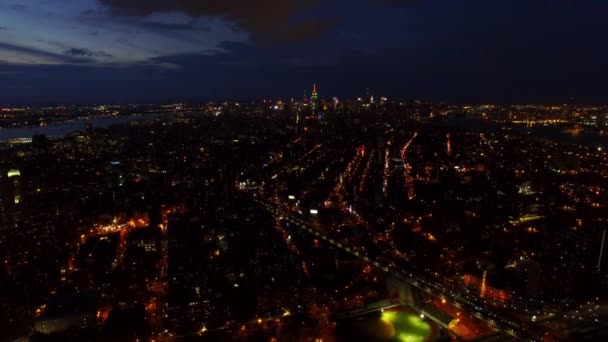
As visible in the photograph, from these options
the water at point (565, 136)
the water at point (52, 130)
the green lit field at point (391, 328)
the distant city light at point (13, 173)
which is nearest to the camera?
the green lit field at point (391, 328)

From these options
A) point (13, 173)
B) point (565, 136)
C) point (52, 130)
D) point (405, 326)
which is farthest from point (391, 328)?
point (52, 130)

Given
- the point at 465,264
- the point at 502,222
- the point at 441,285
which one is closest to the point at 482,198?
the point at 502,222

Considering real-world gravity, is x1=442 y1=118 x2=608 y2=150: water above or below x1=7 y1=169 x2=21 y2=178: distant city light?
above

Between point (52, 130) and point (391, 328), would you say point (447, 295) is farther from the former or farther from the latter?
point (52, 130)

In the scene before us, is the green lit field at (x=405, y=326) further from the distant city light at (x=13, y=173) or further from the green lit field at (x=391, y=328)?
the distant city light at (x=13, y=173)

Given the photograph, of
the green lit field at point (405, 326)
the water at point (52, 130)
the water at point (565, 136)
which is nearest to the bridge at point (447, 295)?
the green lit field at point (405, 326)

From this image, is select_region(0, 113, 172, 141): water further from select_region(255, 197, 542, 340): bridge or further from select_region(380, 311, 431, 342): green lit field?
select_region(380, 311, 431, 342): green lit field

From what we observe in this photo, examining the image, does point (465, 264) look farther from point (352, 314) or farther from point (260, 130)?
point (260, 130)

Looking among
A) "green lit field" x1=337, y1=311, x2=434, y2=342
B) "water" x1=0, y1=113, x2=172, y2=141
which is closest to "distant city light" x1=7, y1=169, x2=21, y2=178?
"water" x1=0, y1=113, x2=172, y2=141
